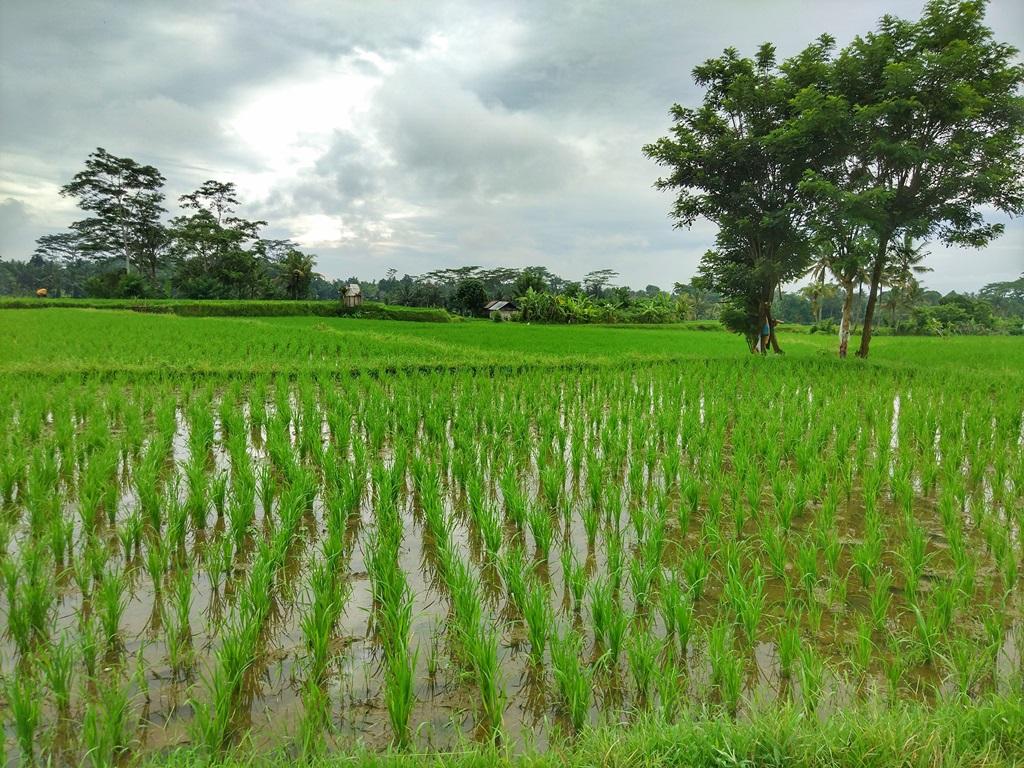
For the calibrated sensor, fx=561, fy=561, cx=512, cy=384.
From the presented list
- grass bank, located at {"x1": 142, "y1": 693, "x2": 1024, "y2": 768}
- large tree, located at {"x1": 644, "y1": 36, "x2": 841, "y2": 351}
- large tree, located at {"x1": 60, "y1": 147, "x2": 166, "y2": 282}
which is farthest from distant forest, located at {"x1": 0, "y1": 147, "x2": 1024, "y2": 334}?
grass bank, located at {"x1": 142, "y1": 693, "x2": 1024, "y2": 768}

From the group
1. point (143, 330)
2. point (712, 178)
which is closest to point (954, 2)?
point (712, 178)

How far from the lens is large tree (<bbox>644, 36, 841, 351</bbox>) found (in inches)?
496

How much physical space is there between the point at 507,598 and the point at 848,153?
1379cm

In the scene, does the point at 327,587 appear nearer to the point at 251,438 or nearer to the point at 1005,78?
the point at 251,438

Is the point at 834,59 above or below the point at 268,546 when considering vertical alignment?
Result: above

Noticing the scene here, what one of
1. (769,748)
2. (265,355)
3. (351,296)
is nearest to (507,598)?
(769,748)

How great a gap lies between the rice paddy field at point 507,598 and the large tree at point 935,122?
8239 millimetres

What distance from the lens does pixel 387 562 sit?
2393 millimetres

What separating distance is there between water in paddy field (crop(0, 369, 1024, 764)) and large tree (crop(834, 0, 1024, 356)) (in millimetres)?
8423

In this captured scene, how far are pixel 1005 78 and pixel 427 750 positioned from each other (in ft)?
49.6

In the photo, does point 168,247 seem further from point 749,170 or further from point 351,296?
point 749,170

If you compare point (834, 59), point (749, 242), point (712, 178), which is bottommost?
point (749, 242)

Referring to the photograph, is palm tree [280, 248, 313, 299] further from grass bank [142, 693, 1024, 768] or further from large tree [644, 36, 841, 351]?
grass bank [142, 693, 1024, 768]

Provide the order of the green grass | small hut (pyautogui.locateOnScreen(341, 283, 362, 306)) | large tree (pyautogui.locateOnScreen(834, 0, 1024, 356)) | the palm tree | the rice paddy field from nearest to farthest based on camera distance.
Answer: the rice paddy field, the green grass, large tree (pyautogui.locateOnScreen(834, 0, 1024, 356)), small hut (pyautogui.locateOnScreen(341, 283, 362, 306)), the palm tree
